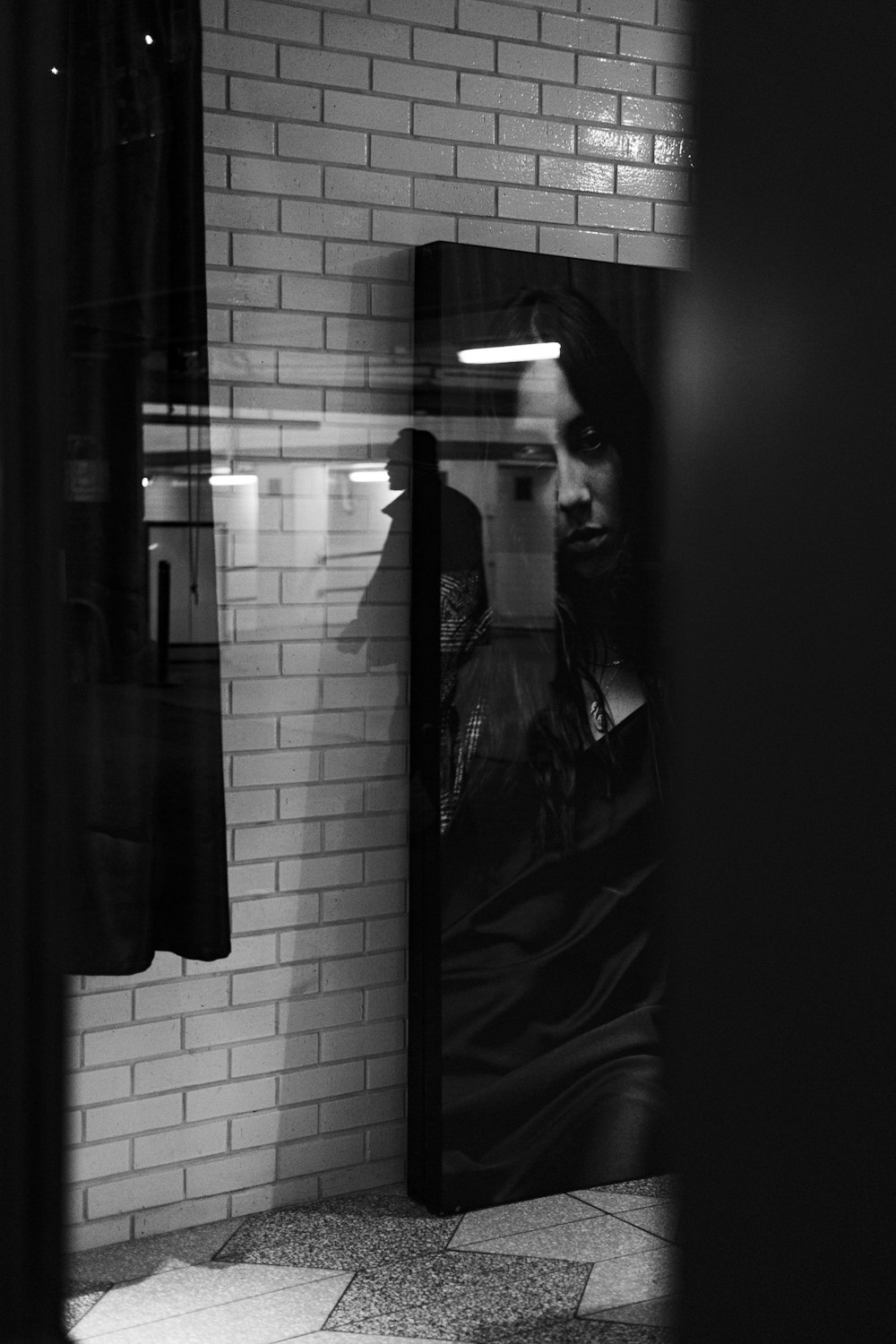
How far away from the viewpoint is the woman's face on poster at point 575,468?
109 inches

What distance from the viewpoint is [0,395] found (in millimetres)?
955

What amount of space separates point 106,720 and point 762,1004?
2044 mm

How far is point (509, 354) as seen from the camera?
2.74m

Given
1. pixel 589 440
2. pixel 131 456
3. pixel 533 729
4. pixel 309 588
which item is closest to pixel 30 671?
pixel 131 456

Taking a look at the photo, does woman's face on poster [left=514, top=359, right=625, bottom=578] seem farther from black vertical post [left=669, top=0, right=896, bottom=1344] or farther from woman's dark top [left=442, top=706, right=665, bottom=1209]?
black vertical post [left=669, top=0, right=896, bottom=1344]

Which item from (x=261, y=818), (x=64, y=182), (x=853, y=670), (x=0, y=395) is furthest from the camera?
(x=261, y=818)

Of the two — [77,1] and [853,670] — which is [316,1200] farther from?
[853,670]

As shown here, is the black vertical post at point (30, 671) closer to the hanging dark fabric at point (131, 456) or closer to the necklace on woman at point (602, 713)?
the hanging dark fabric at point (131, 456)

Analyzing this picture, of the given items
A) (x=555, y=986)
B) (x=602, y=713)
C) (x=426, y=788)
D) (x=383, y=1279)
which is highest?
(x=602, y=713)

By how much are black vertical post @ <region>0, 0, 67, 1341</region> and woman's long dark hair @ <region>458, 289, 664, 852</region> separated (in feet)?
5.82

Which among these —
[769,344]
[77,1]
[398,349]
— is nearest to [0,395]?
[769,344]

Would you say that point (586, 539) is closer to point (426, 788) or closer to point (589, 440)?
point (589, 440)

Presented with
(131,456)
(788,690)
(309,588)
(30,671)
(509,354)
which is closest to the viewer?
(788,690)

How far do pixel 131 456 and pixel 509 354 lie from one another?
2.52 feet
